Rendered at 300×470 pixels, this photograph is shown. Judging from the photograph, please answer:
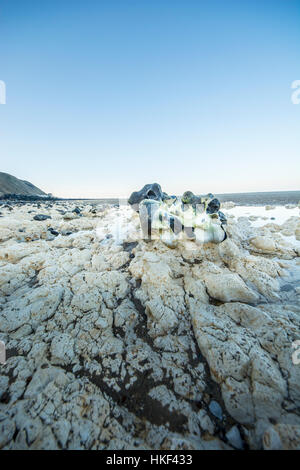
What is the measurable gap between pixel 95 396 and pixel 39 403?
1.58 ft

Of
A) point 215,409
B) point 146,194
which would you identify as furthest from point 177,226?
point 215,409

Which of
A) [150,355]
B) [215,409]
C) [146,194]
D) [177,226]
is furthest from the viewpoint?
[146,194]

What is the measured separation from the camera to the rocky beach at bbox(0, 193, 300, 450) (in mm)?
1273

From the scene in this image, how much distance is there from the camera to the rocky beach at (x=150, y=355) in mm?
1273

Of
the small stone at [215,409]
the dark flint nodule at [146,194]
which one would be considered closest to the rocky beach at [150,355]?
the small stone at [215,409]

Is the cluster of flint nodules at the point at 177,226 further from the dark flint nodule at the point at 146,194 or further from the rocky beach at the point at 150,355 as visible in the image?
the dark flint nodule at the point at 146,194

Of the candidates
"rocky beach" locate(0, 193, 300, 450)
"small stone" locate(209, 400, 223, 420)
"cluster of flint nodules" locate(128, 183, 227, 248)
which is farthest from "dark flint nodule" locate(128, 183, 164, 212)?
"small stone" locate(209, 400, 223, 420)

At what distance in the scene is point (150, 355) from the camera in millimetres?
1839

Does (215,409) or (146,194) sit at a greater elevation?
(146,194)

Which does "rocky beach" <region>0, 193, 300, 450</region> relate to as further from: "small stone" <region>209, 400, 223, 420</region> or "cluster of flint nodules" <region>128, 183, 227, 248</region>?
"cluster of flint nodules" <region>128, 183, 227, 248</region>

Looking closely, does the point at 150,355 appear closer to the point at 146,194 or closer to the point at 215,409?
the point at 215,409

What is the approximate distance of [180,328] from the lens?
2143 mm

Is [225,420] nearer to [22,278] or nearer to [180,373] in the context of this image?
[180,373]

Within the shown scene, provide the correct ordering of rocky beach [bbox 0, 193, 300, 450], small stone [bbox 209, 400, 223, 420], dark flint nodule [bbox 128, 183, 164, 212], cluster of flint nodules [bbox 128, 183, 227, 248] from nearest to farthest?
1. rocky beach [bbox 0, 193, 300, 450]
2. small stone [bbox 209, 400, 223, 420]
3. cluster of flint nodules [bbox 128, 183, 227, 248]
4. dark flint nodule [bbox 128, 183, 164, 212]
